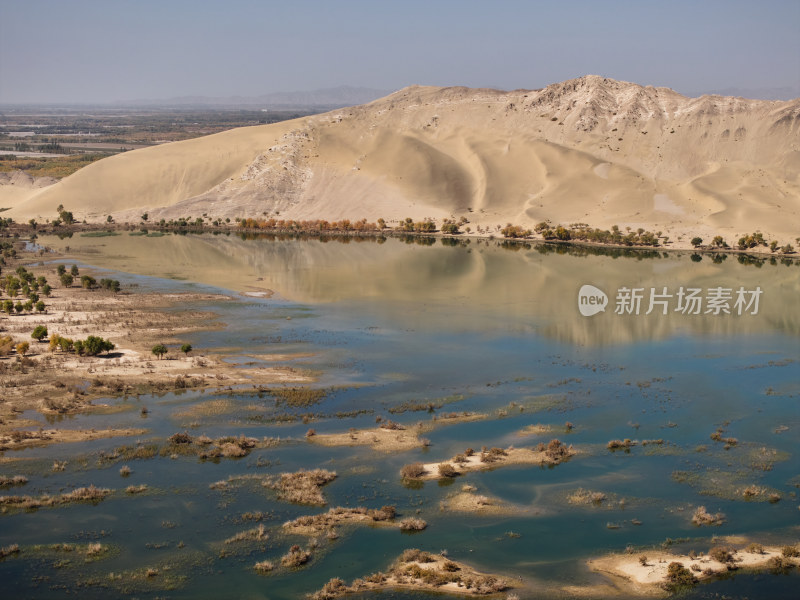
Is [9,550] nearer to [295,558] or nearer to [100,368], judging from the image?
[295,558]

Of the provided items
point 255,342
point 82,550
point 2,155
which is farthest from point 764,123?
point 2,155

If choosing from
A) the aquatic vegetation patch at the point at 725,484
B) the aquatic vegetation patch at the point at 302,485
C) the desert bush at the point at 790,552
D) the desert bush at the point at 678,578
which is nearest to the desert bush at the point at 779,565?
the desert bush at the point at 790,552

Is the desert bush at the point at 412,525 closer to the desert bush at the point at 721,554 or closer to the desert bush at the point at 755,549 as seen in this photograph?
the desert bush at the point at 721,554

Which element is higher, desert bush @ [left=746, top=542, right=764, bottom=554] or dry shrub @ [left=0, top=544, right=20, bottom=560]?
desert bush @ [left=746, top=542, right=764, bottom=554]

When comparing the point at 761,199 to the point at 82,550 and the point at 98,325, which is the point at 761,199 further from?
the point at 82,550

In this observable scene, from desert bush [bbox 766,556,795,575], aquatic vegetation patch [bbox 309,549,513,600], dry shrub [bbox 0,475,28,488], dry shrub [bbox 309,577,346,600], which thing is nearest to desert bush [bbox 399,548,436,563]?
aquatic vegetation patch [bbox 309,549,513,600]

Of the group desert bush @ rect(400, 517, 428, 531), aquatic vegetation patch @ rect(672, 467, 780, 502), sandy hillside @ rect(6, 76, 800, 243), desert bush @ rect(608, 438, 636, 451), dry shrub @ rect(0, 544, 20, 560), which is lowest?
dry shrub @ rect(0, 544, 20, 560)

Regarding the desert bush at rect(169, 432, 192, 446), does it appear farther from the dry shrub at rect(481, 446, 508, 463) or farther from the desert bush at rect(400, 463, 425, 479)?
the dry shrub at rect(481, 446, 508, 463)

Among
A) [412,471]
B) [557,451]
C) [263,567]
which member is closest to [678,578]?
[557,451]
